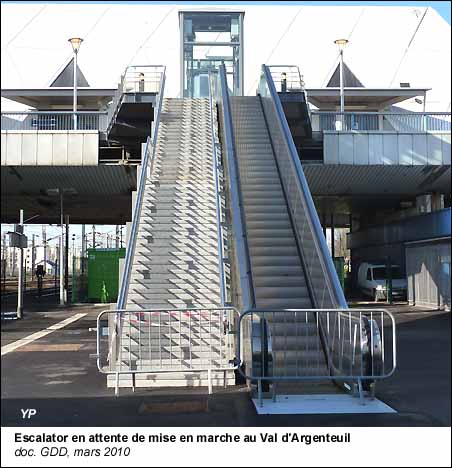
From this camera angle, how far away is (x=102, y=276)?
2320 cm

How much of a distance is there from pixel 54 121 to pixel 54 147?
87 centimetres

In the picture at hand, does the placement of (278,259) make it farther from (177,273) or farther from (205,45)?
(205,45)

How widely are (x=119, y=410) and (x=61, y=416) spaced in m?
0.68

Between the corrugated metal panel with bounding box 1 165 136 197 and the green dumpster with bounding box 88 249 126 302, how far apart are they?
2.59 metres

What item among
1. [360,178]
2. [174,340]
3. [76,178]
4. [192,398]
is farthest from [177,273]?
[360,178]

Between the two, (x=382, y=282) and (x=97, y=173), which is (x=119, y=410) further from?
(x=382, y=282)

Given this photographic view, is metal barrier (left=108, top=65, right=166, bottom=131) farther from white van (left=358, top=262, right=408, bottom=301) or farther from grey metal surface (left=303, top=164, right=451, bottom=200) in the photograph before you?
white van (left=358, top=262, right=408, bottom=301)

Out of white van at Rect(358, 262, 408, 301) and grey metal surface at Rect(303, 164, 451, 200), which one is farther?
white van at Rect(358, 262, 408, 301)

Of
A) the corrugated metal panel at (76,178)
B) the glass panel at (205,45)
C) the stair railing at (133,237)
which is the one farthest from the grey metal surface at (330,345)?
the glass panel at (205,45)

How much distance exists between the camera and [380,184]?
68.6 feet

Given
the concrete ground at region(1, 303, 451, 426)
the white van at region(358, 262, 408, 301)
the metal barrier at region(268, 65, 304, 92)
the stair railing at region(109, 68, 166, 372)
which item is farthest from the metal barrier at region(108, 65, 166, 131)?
the concrete ground at region(1, 303, 451, 426)

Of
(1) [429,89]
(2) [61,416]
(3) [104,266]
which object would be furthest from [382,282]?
(2) [61,416]

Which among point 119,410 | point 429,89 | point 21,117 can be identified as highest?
point 429,89

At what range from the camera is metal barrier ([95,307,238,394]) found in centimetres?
747
